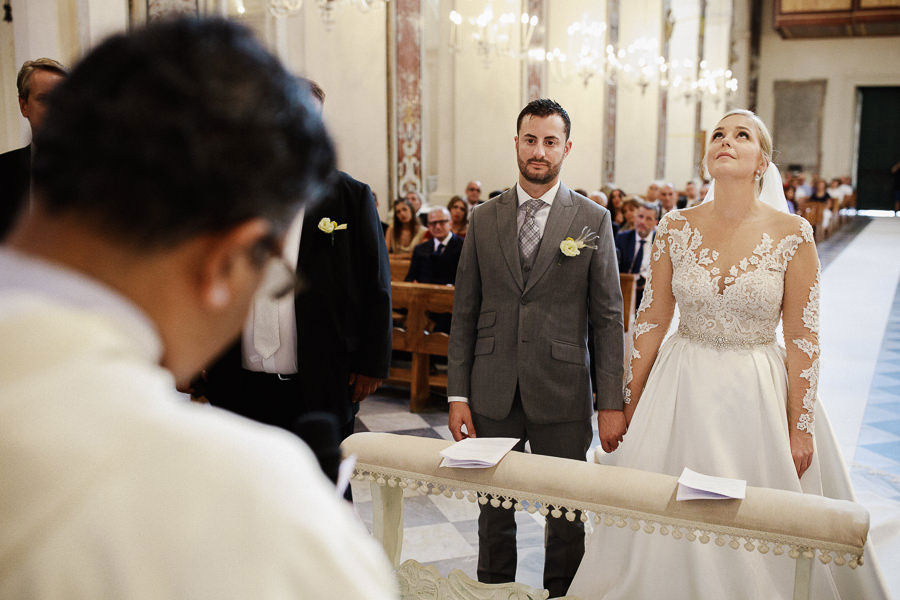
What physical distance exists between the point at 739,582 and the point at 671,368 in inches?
31.3

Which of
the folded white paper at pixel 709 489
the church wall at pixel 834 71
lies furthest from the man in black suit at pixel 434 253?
the church wall at pixel 834 71

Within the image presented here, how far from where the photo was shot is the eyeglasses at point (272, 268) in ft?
2.04

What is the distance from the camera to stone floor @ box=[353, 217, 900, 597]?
374 cm

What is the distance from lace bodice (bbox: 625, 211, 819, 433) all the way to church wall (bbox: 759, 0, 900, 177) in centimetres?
2738

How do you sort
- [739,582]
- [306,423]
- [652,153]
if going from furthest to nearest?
[652,153] < [739,582] < [306,423]

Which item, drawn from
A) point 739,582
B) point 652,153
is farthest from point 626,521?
point 652,153

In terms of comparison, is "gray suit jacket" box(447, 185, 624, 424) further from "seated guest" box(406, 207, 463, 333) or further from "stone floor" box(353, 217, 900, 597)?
"seated guest" box(406, 207, 463, 333)

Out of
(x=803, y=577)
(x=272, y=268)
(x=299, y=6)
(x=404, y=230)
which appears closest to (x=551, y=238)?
(x=803, y=577)

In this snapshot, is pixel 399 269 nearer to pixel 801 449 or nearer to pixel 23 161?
pixel 23 161

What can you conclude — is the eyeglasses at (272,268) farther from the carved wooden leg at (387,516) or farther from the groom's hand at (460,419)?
the groom's hand at (460,419)

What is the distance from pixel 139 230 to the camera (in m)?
0.58

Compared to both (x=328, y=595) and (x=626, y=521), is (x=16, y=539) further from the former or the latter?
(x=626, y=521)

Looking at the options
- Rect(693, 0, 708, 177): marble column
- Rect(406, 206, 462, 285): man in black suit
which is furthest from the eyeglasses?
Rect(693, 0, 708, 177): marble column

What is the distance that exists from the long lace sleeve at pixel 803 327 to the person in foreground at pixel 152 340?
252 centimetres
